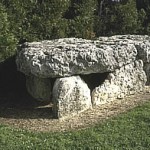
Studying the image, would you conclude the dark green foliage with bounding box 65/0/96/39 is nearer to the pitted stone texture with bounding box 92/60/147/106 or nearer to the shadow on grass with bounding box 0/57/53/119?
the shadow on grass with bounding box 0/57/53/119

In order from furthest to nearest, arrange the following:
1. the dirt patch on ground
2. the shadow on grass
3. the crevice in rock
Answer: the crevice in rock, the shadow on grass, the dirt patch on ground

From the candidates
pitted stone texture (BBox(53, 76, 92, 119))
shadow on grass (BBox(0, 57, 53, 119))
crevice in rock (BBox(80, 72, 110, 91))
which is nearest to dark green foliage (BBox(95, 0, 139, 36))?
crevice in rock (BBox(80, 72, 110, 91))

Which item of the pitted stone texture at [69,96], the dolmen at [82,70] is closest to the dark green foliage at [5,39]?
the dolmen at [82,70]

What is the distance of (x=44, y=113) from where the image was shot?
10.5 metres

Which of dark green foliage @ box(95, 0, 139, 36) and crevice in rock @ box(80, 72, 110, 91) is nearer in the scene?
crevice in rock @ box(80, 72, 110, 91)

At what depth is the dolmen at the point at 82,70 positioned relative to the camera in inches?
394

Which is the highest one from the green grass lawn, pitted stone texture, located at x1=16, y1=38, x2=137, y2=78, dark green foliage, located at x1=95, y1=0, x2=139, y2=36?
dark green foliage, located at x1=95, y1=0, x2=139, y2=36

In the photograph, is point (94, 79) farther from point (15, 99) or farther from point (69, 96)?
point (15, 99)

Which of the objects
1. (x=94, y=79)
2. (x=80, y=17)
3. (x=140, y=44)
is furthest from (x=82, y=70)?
(x=80, y=17)

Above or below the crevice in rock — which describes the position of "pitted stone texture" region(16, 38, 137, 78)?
above

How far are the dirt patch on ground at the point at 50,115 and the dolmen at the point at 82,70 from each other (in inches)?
8.0

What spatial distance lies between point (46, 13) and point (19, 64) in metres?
2.24

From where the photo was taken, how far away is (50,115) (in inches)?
407

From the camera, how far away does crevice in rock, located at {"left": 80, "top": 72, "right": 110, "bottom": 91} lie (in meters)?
11.1
